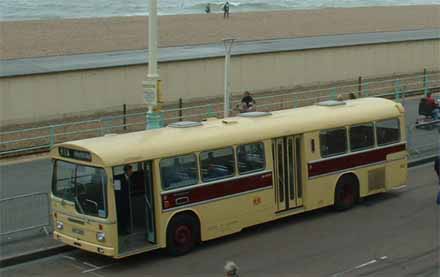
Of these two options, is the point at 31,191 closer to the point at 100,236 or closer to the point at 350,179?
the point at 100,236

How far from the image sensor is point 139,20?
6875 cm

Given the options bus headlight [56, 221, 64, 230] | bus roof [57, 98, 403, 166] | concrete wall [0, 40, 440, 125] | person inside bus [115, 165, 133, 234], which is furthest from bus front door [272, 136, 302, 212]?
concrete wall [0, 40, 440, 125]

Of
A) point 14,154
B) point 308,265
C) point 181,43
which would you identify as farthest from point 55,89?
point 181,43

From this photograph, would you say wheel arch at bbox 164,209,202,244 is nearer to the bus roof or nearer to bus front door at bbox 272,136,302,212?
the bus roof

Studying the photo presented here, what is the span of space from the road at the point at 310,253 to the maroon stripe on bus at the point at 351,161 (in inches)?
40.5

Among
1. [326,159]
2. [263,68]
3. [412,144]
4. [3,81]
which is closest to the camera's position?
[326,159]

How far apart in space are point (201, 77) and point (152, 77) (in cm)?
1427

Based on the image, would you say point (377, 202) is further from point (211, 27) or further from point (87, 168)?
point (211, 27)

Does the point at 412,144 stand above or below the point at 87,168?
below

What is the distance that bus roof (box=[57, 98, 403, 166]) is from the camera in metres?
13.7

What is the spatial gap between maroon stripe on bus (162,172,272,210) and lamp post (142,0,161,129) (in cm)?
351

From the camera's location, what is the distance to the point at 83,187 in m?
13.8

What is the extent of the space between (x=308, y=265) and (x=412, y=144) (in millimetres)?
10666

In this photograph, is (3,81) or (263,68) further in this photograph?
(263,68)
